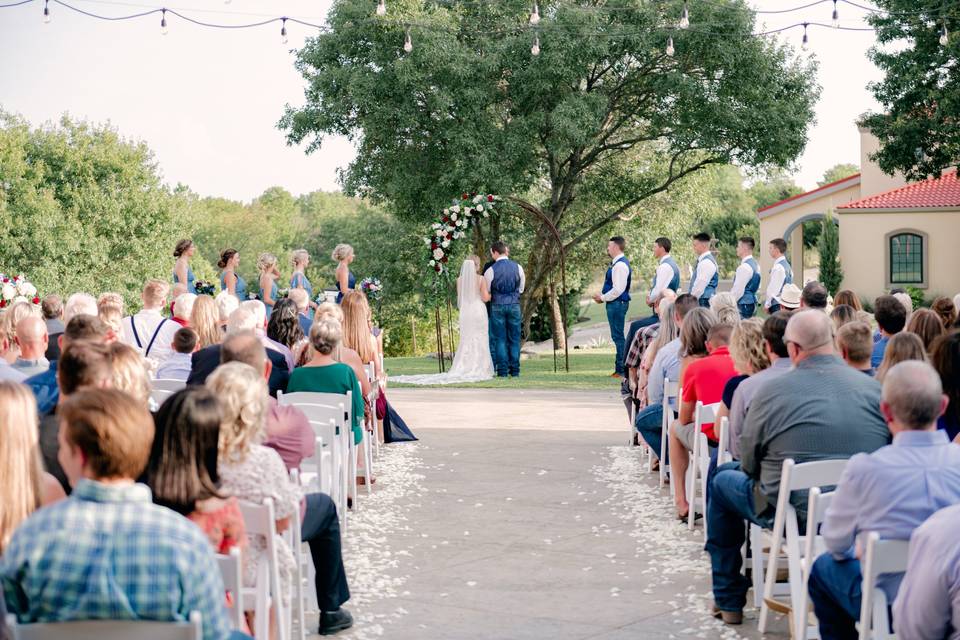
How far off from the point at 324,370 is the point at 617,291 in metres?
8.28

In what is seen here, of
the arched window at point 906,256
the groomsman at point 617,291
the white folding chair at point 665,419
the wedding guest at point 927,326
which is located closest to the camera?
the wedding guest at point 927,326

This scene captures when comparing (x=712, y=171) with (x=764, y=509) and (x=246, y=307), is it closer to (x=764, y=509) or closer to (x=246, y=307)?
(x=246, y=307)

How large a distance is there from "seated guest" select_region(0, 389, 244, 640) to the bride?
1338 centimetres

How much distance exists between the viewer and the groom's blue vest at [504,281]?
630 inches

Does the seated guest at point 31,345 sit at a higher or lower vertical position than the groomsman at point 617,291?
lower

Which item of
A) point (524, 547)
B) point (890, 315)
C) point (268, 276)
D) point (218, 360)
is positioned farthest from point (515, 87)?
Result: point (524, 547)

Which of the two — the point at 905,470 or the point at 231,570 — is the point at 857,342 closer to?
the point at 905,470

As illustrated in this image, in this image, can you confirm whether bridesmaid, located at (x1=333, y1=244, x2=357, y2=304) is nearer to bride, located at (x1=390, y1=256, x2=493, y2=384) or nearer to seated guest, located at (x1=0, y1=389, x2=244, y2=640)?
bride, located at (x1=390, y1=256, x2=493, y2=384)

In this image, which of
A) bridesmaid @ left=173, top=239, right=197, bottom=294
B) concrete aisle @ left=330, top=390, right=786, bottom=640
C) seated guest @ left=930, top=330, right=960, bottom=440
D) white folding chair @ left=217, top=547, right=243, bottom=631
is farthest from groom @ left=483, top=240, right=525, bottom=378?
white folding chair @ left=217, top=547, right=243, bottom=631

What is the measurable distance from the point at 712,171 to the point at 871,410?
26.0 meters

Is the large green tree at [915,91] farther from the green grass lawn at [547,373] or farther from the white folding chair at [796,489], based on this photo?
the white folding chair at [796,489]

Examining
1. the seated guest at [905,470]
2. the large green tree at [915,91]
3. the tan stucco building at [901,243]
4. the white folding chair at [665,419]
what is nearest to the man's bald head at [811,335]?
the seated guest at [905,470]

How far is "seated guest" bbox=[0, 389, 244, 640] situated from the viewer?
278 cm

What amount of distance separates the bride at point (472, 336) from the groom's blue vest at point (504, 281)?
0.24 metres
